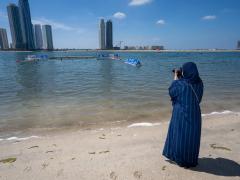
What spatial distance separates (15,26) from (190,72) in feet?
703

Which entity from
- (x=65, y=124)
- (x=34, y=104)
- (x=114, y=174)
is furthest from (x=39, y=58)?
(x=114, y=174)

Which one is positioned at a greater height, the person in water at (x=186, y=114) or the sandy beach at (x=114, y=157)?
the person in water at (x=186, y=114)

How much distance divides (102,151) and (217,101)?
812cm

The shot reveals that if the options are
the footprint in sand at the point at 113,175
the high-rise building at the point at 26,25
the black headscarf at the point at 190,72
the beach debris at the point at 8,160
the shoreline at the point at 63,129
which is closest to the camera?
the black headscarf at the point at 190,72

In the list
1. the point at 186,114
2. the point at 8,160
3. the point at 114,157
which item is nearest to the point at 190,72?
the point at 186,114

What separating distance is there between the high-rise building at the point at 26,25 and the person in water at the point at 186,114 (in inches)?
8295

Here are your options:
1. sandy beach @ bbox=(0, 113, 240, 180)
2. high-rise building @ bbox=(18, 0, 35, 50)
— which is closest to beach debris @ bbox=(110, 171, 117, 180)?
sandy beach @ bbox=(0, 113, 240, 180)

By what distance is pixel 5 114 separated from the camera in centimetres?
865

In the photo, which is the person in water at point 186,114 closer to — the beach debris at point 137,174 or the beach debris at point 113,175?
the beach debris at point 137,174

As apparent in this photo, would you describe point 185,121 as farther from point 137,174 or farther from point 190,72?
point 137,174

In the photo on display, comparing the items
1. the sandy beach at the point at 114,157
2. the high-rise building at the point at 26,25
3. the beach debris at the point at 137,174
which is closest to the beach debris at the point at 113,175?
the sandy beach at the point at 114,157

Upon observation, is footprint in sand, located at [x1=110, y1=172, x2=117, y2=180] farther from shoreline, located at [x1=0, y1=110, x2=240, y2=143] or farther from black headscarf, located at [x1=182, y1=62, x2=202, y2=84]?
shoreline, located at [x1=0, y1=110, x2=240, y2=143]

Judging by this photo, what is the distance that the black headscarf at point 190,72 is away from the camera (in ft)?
10.3

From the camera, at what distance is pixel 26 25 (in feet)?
623
